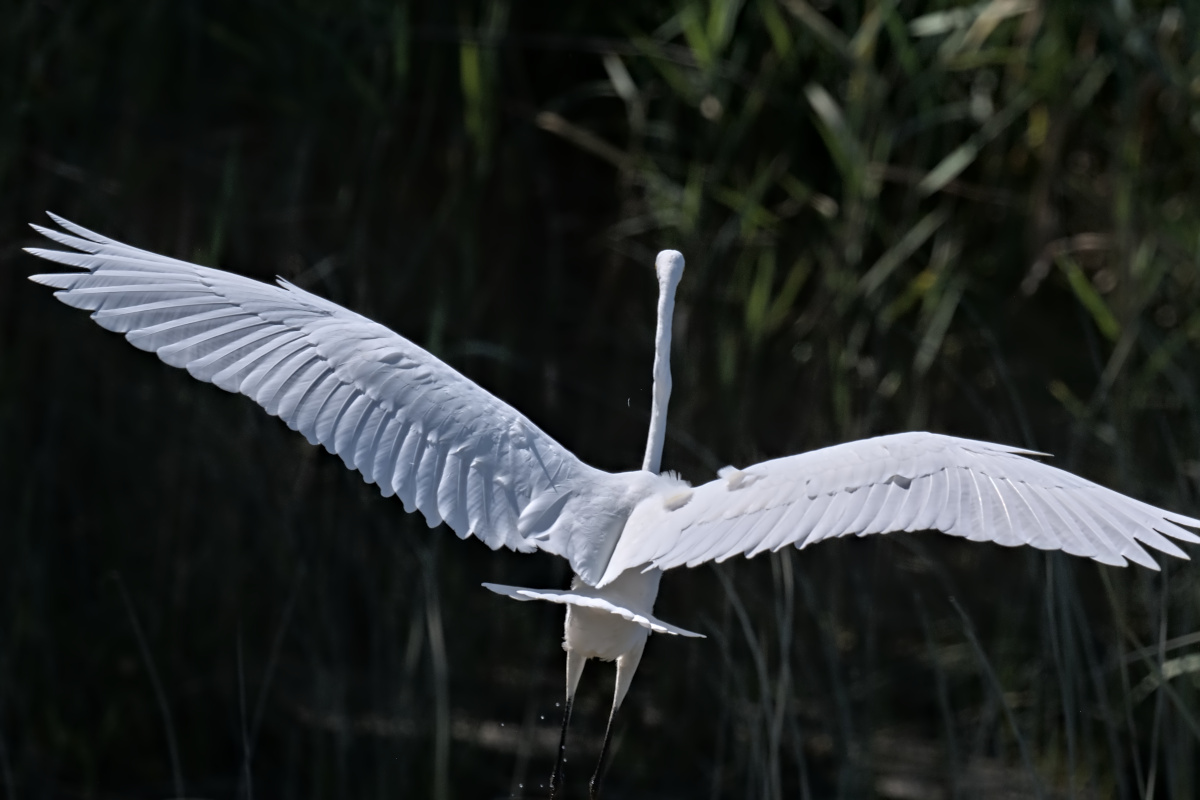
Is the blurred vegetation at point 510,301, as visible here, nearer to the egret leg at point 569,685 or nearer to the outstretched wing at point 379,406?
the egret leg at point 569,685

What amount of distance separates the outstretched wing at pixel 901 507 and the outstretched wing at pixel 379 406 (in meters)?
0.13

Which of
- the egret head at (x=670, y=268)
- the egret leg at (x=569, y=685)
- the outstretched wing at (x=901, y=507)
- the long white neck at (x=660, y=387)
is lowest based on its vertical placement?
the egret leg at (x=569, y=685)

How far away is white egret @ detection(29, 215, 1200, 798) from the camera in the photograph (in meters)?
1.34

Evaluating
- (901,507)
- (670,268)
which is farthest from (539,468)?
(901,507)

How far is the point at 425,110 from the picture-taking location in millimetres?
2688

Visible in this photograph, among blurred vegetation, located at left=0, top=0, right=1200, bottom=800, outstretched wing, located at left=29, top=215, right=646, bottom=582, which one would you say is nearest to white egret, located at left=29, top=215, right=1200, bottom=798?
outstretched wing, located at left=29, top=215, right=646, bottom=582

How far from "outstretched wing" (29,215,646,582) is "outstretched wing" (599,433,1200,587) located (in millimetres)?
135

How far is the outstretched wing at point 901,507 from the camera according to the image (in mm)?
1273

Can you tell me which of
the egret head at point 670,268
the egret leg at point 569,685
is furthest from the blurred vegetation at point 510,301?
the egret head at point 670,268

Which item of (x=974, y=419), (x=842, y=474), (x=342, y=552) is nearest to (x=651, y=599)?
(x=842, y=474)

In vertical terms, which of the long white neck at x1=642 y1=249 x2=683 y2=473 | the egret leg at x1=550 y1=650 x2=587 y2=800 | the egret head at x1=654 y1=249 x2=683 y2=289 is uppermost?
the egret head at x1=654 y1=249 x2=683 y2=289

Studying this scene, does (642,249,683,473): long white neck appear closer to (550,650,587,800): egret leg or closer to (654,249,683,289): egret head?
(654,249,683,289): egret head

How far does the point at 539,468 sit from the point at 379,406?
0.19 m

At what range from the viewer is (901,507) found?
52.5 inches
